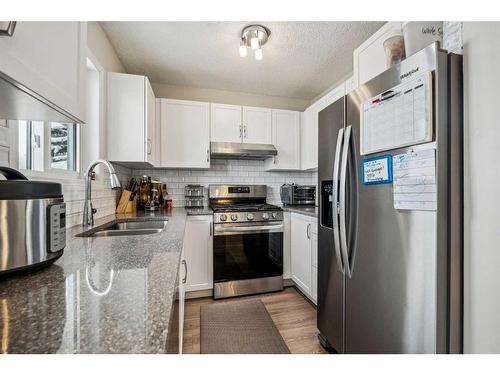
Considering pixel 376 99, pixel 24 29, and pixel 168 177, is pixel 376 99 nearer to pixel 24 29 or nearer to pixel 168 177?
pixel 24 29

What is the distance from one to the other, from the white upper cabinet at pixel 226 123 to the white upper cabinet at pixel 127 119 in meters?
0.80

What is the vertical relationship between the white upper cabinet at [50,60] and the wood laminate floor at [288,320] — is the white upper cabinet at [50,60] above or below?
above

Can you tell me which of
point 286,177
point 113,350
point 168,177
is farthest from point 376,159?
point 168,177

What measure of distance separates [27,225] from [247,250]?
1.95 meters

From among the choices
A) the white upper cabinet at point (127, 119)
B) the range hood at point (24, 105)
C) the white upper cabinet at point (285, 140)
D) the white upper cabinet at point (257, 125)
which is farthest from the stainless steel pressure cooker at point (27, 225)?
the white upper cabinet at point (285, 140)

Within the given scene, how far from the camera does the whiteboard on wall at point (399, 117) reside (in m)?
0.88

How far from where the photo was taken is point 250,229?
7.82ft

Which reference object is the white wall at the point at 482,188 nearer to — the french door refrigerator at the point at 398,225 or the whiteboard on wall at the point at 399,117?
the french door refrigerator at the point at 398,225

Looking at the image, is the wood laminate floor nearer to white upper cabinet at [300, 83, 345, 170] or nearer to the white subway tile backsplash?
the white subway tile backsplash

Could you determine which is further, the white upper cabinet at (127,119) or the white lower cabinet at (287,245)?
the white lower cabinet at (287,245)

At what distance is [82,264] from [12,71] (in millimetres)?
541

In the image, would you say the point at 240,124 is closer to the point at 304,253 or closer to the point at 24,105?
the point at 304,253

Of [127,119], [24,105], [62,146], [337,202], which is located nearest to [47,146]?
[62,146]

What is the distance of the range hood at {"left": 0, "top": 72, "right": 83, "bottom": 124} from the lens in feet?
1.82
